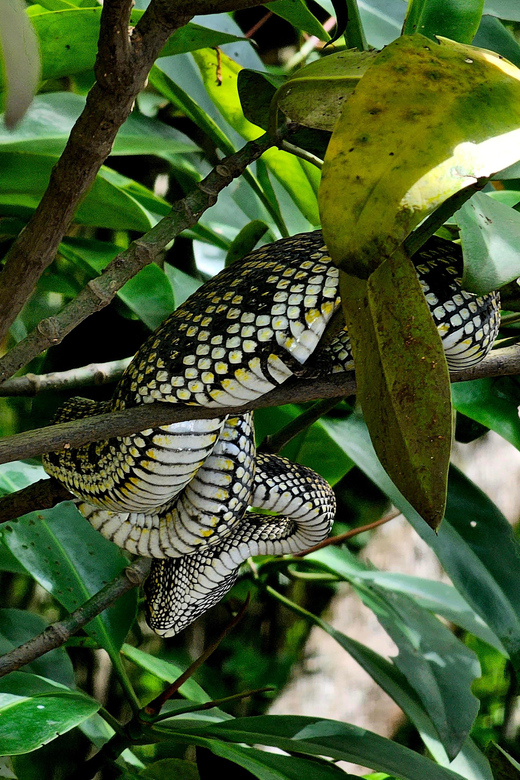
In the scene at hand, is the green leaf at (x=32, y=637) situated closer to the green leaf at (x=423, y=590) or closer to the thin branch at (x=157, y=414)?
the green leaf at (x=423, y=590)

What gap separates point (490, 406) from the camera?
118cm

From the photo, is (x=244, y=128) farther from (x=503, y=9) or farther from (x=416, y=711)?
Result: (x=416, y=711)

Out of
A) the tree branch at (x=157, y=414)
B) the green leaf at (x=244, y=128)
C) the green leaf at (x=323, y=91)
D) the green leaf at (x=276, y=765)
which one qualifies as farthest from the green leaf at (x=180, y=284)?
the green leaf at (x=323, y=91)

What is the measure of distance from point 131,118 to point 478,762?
1364 mm

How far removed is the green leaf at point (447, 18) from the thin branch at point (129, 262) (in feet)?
0.67

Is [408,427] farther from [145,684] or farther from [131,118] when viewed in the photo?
[145,684]

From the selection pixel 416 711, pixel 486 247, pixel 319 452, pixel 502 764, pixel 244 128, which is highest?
pixel 486 247

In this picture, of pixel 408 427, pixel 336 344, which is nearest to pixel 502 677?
pixel 336 344

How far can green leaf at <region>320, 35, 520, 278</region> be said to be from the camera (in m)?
0.35

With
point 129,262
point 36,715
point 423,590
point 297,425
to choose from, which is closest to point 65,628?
point 36,715

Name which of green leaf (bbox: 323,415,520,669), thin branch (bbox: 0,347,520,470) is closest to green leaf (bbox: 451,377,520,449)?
green leaf (bbox: 323,415,520,669)

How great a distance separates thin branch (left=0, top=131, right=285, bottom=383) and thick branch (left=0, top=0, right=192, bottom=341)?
0.13ft

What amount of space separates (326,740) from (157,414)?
Answer: 2.29 ft

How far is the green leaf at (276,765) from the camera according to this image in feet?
3.16
